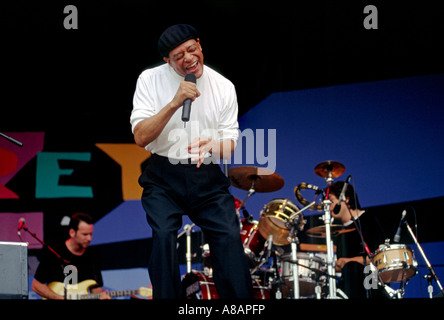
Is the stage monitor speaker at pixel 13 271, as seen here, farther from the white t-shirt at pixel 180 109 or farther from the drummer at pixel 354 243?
the drummer at pixel 354 243

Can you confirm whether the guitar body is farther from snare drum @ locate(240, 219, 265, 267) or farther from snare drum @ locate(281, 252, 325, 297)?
snare drum @ locate(281, 252, 325, 297)

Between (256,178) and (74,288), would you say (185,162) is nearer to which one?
(256,178)

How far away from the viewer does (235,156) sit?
22.1 feet

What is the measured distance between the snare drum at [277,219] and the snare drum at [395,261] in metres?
1.00

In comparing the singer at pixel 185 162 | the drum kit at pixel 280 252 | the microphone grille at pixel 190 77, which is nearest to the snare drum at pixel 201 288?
the drum kit at pixel 280 252

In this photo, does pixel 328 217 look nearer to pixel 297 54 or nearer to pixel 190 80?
pixel 297 54

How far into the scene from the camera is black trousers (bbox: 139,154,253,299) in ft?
7.61

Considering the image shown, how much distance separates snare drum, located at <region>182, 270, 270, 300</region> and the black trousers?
3.21 metres

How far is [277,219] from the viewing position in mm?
5781

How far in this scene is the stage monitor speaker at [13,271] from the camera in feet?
9.43

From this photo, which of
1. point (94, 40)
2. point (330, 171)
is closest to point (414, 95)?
point (330, 171)

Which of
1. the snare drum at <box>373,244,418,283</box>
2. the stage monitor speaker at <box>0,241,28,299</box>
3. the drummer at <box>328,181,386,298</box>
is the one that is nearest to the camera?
the stage monitor speaker at <box>0,241,28,299</box>

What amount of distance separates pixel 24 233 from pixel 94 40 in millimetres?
2678

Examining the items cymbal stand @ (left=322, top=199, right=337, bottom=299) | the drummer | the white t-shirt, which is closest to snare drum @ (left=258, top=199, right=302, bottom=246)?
the drummer
